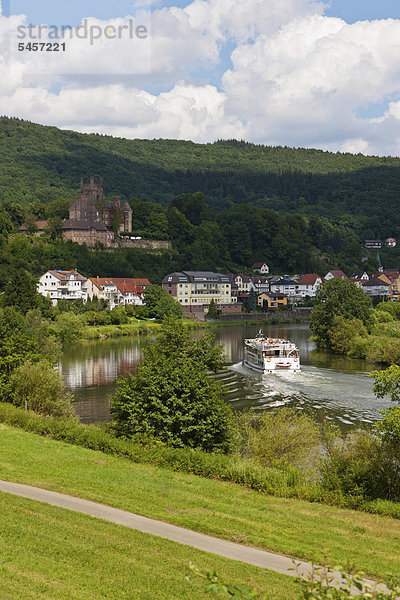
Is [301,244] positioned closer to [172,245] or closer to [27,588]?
[172,245]

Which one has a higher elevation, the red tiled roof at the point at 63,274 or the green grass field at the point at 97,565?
the red tiled roof at the point at 63,274

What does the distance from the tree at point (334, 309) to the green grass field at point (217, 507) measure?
47.1 metres

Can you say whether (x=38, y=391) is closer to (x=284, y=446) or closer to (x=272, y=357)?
(x=284, y=446)

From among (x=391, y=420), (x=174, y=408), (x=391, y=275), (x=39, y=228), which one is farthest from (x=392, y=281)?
(x=391, y=420)

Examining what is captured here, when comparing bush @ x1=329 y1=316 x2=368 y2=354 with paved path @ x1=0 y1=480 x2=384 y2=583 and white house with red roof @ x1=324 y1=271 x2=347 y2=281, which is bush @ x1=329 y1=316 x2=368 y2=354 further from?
white house with red roof @ x1=324 y1=271 x2=347 y2=281

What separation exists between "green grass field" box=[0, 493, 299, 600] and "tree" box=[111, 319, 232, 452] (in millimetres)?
8532

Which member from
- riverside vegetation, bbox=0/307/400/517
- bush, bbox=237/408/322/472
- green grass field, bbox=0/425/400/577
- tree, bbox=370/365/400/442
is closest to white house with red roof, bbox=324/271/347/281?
riverside vegetation, bbox=0/307/400/517

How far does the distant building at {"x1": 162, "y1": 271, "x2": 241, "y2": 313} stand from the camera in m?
110

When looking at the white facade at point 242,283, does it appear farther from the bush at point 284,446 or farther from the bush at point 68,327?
the bush at point 284,446

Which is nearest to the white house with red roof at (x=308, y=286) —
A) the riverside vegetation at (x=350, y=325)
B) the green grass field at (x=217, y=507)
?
the riverside vegetation at (x=350, y=325)

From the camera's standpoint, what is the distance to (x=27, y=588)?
31.4 ft

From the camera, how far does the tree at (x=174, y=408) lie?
21453mm

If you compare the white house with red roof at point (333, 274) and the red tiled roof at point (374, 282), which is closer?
the red tiled roof at point (374, 282)

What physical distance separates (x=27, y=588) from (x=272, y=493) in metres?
8.51
